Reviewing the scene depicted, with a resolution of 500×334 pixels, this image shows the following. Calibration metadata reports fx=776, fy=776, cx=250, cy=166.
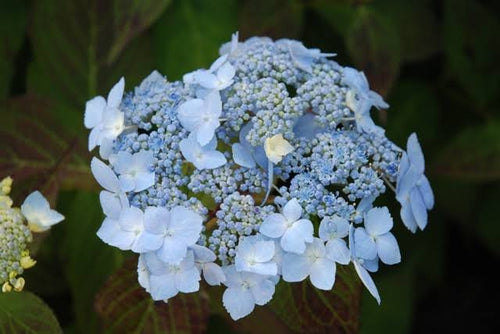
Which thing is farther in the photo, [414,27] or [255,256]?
[414,27]

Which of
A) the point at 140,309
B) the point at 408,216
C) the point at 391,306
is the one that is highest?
the point at 408,216

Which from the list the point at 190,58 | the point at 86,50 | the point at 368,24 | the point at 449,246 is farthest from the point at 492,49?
the point at 86,50

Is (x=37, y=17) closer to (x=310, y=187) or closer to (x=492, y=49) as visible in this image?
(x=310, y=187)

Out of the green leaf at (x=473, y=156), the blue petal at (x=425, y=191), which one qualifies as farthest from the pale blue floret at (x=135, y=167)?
the green leaf at (x=473, y=156)

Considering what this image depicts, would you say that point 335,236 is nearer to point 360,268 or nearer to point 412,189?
point 360,268

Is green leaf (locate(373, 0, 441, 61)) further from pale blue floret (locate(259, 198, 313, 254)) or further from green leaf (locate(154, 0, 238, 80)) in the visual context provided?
pale blue floret (locate(259, 198, 313, 254))

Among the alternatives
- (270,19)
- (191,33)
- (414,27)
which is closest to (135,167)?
(191,33)
